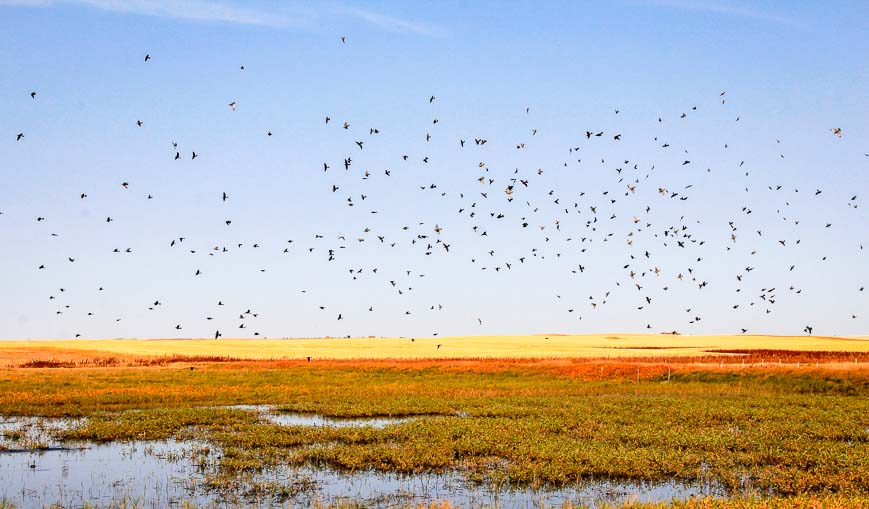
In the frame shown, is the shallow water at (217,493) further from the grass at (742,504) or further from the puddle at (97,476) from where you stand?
the grass at (742,504)

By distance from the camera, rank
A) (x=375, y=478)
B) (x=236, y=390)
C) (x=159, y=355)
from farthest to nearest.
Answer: (x=159, y=355), (x=236, y=390), (x=375, y=478)

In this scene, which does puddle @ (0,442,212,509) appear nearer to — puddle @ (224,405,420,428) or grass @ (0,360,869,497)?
grass @ (0,360,869,497)

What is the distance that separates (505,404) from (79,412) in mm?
21960

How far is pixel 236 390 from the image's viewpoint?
188 feet

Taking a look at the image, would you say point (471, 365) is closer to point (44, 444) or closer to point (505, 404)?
A: point (505, 404)

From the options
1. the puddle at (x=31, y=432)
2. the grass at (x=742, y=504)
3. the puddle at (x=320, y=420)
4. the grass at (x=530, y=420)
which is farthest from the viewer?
the puddle at (x=320, y=420)

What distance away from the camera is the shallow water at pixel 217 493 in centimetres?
2303

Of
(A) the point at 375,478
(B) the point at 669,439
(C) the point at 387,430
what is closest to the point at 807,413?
(B) the point at 669,439

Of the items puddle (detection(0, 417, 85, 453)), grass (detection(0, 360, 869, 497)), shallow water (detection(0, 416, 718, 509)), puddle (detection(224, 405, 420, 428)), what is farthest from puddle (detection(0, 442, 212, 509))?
puddle (detection(224, 405, 420, 428))

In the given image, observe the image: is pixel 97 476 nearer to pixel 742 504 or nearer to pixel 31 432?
pixel 31 432

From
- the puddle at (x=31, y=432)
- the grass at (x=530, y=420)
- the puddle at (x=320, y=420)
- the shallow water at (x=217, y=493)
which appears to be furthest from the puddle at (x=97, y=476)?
the puddle at (x=320, y=420)

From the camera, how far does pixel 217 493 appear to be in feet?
77.7

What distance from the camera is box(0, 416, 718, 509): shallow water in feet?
75.6

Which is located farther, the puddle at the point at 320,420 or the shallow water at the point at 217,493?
the puddle at the point at 320,420
